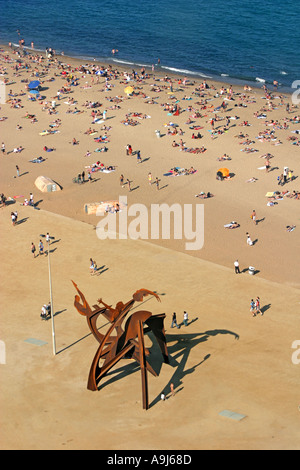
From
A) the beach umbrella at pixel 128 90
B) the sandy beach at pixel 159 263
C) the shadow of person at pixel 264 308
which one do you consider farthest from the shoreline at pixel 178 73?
the shadow of person at pixel 264 308

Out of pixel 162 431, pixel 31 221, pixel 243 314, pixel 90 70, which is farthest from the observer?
pixel 90 70

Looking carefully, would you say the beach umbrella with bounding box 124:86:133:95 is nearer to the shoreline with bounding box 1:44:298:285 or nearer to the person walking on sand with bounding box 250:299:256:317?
the shoreline with bounding box 1:44:298:285

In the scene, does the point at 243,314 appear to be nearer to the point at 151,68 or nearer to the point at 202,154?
the point at 202,154

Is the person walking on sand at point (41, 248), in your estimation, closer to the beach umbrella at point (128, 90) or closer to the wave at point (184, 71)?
the beach umbrella at point (128, 90)

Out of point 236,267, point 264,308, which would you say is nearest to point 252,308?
point 264,308

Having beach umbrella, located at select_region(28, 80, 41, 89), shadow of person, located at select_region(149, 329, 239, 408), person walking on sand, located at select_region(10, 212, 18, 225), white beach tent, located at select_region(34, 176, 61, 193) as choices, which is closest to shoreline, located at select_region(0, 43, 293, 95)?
beach umbrella, located at select_region(28, 80, 41, 89)

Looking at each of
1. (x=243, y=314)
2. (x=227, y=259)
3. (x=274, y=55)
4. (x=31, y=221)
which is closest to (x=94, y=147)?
(x=31, y=221)
